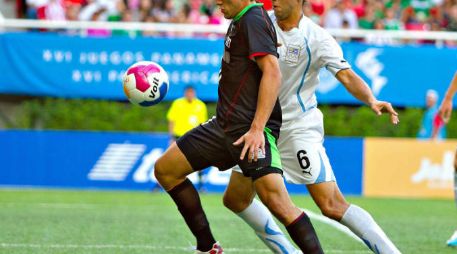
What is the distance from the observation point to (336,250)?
9250 millimetres

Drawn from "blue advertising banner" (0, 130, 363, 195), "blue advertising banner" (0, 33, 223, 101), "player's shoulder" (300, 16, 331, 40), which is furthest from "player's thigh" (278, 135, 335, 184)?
"blue advertising banner" (0, 33, 223, 101)

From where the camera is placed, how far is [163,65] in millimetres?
20125

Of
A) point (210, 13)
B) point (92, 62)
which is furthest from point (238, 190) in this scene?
point (210, 13)

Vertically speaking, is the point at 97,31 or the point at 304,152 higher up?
the point at 304,152

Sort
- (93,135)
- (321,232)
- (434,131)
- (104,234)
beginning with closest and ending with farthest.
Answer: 1. (104,234)
2. (321,232)
3. (93,135)
4. (434,131)

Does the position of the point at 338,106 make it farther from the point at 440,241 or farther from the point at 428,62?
the point at 440,241

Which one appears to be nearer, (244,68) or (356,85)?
(244,68)

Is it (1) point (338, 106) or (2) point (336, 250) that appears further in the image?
(1) point (338, 106)

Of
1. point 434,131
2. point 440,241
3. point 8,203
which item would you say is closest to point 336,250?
point 440,241

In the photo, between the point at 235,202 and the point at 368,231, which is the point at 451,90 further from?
the point at 235,202

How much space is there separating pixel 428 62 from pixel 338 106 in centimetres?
207

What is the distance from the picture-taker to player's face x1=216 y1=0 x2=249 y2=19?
261 inches

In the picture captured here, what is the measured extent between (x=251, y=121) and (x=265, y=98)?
328 mm

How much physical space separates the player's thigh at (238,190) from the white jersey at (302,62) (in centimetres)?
54
